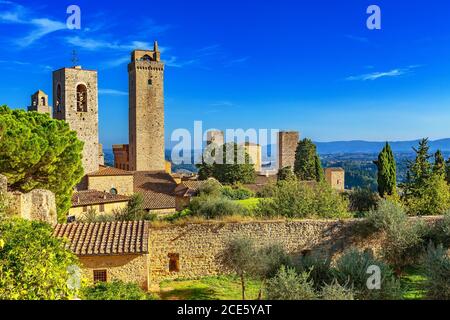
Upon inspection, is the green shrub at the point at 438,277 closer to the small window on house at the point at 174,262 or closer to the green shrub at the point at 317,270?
the green shrub at the point at 317,270

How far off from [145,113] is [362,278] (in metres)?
40.1

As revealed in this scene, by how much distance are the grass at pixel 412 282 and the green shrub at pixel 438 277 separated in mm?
1539

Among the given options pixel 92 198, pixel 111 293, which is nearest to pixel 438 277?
pixel 111 293

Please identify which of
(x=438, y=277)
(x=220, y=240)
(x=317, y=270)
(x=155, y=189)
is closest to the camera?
(x=438, y=277)

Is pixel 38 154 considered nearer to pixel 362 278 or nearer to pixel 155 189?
pixel 362 278

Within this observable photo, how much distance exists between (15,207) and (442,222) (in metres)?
13.9

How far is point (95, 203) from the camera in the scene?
91.2ft

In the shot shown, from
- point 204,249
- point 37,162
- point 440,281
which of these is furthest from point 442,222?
point 37,162

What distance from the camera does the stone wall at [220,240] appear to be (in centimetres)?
1463

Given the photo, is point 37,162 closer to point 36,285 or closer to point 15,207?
point 15,207

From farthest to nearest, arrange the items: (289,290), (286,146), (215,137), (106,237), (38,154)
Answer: (286,146), (215,137), (38,154), (106,237), (289,290)

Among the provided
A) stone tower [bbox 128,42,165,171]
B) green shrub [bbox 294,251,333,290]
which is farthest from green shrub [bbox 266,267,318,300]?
stone tower [bbox 128,42,165,171]

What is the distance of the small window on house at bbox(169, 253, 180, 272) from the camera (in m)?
14.8
